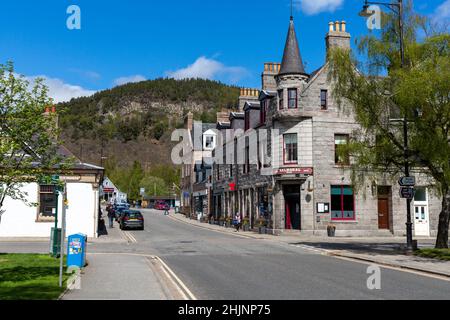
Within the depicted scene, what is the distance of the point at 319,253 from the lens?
2292 centimetres

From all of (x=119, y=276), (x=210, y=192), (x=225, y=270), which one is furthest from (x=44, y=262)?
(x=210, y=192)

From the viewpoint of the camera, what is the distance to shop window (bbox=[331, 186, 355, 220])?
34.0m

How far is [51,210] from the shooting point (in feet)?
100

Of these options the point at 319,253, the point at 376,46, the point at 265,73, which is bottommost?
the point at 319,253

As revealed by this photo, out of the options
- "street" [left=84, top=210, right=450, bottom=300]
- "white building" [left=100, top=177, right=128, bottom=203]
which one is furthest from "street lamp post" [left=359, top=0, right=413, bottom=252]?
"white building" [left=100, top=177, right=128, bottom=203]

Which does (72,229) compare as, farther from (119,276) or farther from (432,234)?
(432,234)

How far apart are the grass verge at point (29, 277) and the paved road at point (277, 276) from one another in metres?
3.11

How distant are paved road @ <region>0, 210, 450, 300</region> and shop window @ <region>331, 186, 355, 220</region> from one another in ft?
32.8

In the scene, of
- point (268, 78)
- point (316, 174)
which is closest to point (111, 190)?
point (268, 78)

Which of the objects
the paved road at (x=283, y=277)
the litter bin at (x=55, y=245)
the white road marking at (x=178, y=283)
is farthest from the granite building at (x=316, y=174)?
the litter bin at (x=55, y=245)

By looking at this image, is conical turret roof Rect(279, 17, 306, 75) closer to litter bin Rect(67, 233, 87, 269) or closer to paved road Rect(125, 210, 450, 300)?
paved road Rect(125, 210, 450, 300)

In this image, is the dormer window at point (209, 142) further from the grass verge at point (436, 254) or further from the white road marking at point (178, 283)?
the white road marking at point (178, 283)

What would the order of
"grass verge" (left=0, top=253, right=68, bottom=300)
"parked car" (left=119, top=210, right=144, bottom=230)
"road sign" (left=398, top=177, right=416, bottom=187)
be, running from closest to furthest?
"grass verge" (left=0, top=253, right=68, bottom=300) → "road sign" (left=398, top=177, right=416, bottom=187) → "parked car" (left=119, top=210, right=144, bottom=230)
